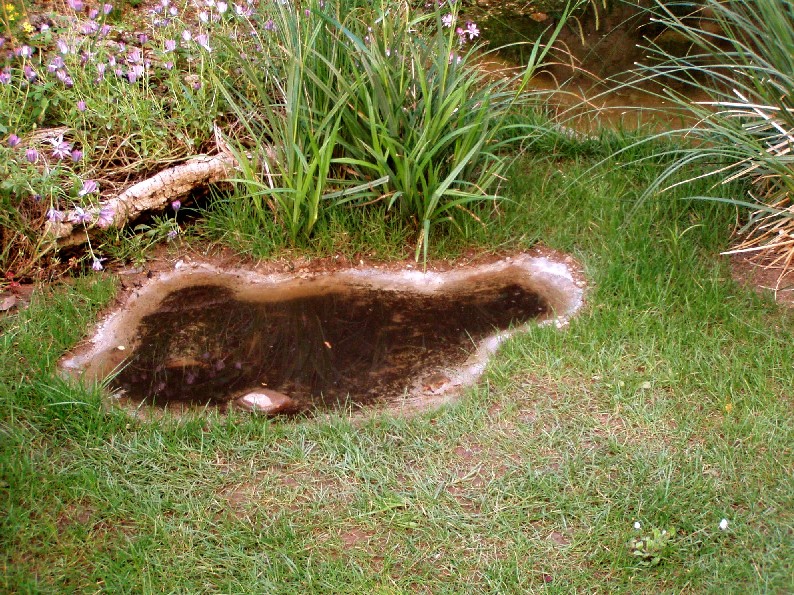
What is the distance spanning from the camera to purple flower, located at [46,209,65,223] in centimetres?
385

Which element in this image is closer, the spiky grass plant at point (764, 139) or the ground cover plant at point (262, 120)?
the spiky grass plant at point (764, 139)

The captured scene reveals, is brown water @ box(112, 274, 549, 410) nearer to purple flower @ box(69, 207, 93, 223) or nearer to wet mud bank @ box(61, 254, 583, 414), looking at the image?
wet mud bank @ box(61, 254, 583, 414)

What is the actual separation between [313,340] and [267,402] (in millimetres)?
409

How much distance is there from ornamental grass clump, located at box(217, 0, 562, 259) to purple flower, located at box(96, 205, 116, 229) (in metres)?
0.61

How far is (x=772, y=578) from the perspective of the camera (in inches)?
102

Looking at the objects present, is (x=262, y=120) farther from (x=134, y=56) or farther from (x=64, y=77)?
(x=64, y=77)

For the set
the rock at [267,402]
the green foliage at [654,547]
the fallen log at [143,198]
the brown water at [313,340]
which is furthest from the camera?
the fallen log at [143,198]

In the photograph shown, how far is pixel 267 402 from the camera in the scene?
339 centimetres

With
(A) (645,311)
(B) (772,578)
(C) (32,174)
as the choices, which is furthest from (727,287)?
(C) (32,174)

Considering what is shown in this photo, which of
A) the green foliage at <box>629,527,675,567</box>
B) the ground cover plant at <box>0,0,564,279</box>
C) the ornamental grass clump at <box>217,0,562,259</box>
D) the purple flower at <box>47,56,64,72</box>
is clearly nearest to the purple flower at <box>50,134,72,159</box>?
the ground cover plant at <box>0,0,564,279</box>

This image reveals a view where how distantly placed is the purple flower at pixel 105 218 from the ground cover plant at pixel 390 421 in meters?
0.02

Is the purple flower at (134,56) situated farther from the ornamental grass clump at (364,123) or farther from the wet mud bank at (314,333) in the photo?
the wet mud bank at (314,333)

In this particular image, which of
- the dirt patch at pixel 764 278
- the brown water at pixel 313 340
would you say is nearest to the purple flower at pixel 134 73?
the brown water at pixel 313 340

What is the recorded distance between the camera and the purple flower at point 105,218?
3988 millimetres
